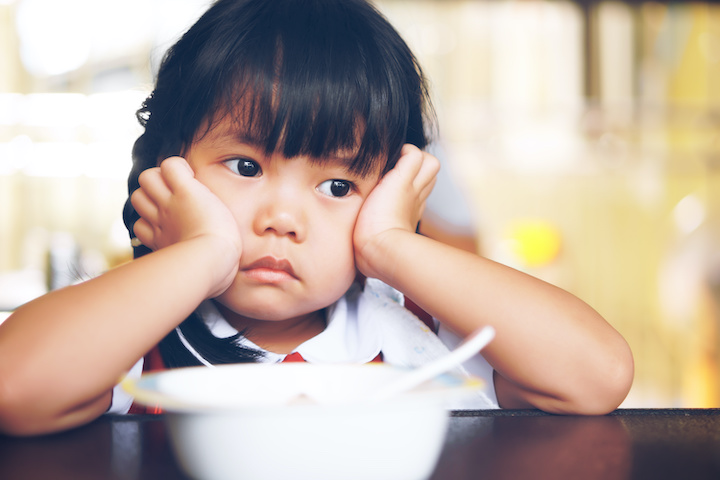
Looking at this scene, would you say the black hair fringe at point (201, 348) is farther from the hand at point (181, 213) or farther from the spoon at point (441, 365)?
the spoon at point (441, 365)

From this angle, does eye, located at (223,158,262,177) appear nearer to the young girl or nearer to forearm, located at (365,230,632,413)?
the young girl

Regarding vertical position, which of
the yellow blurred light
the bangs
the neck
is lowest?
A: the yellow blurred light

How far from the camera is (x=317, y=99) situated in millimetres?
663

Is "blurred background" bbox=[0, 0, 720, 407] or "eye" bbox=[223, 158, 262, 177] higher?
"eye" bbox=[223, 158, 262, 177]

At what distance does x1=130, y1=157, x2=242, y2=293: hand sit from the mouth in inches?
Answer: 1.0

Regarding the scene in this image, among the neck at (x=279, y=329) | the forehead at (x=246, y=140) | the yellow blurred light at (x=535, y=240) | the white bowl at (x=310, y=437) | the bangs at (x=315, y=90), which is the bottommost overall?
the yellow blurred light at (x=535, y=240)

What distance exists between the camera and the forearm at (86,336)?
1.57 ft

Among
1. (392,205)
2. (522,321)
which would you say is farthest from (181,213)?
(522,321)

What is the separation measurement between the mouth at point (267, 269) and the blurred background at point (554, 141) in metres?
2.31

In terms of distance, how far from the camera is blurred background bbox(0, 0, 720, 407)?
2828 mm

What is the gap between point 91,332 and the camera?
502mm

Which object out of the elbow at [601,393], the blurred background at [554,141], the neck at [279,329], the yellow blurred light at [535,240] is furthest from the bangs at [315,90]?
the yellow blurred light at [535,240]

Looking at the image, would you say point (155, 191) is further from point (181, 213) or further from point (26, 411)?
point (26, 411)

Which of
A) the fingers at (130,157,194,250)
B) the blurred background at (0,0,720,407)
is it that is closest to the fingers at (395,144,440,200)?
the fingers at (130,157,194,250)
